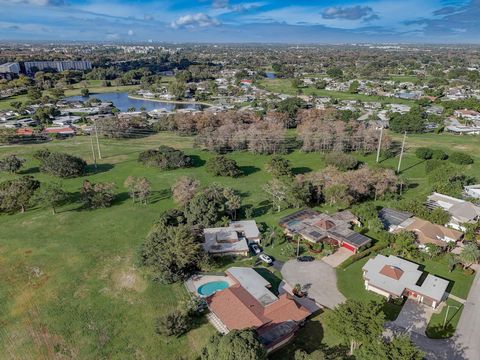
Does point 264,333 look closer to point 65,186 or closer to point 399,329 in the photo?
point 399,329

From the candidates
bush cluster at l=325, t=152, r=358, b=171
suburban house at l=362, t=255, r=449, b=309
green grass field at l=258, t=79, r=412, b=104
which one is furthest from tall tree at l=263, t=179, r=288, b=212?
green grass field at l=258, t=79, r=412, b=104

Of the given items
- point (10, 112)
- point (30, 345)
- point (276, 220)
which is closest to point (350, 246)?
point (276, 220)

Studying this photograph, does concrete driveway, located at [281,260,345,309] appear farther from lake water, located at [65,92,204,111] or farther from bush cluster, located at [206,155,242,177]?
lake water, located at [65,92,204,111]

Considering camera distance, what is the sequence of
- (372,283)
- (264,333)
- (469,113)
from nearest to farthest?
(264,333) < (372,283) < (469,113)

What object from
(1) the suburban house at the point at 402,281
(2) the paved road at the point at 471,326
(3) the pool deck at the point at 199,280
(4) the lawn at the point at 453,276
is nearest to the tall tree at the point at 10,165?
(3) the pool deck at the point at 199,280

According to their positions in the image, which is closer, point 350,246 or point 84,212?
point 350,246
